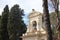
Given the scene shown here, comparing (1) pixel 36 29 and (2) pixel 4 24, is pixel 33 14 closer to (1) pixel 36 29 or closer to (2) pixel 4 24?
(1) pixel 36 29

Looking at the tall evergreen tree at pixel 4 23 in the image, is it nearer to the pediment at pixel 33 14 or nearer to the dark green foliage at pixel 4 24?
the dark green foliage at pixel 4 24

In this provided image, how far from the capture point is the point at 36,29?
31094 millimetres

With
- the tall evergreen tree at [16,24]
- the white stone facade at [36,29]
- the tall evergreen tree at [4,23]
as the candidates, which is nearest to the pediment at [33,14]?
the white stone facade at [36,29]

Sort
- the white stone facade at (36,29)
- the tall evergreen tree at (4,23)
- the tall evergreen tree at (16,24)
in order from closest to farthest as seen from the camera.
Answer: the white stone facade at (36,29)
the tall evergreen tree at (16,24)
the tall evergreen tree at (4,23)

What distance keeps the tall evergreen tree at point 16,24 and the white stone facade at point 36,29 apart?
4.37 meters

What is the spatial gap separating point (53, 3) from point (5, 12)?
23.2m

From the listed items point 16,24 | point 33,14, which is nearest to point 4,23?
point 16,24

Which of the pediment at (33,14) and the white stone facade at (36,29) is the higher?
the pediment at (33,14)

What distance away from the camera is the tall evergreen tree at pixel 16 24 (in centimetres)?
3612

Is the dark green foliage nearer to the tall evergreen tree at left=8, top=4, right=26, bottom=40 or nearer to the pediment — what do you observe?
the tall evergreen tree at left=8, top=4, right=26, bottom=40

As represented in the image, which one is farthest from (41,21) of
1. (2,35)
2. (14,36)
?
(2,35)

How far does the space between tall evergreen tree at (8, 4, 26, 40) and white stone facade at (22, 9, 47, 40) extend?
14.3 ft

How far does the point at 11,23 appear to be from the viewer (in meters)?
36.6

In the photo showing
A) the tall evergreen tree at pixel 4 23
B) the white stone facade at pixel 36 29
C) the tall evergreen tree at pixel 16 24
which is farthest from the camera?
the tall evergreen tree at pixel 4 23
